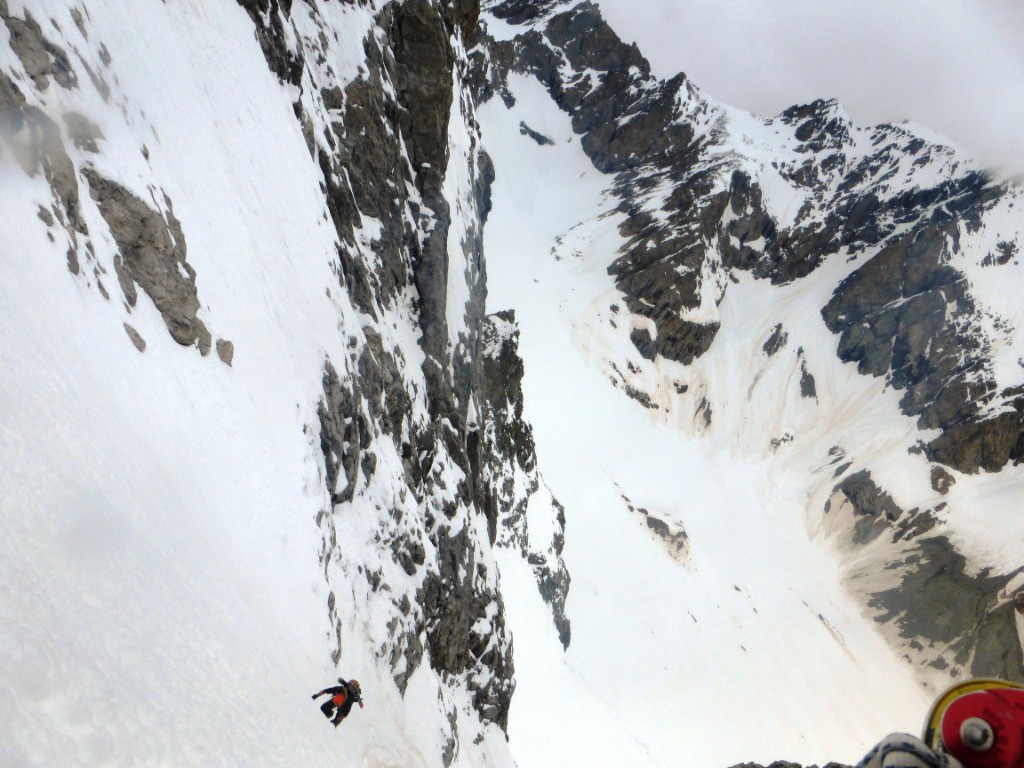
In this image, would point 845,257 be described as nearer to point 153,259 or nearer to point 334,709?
point 153,259

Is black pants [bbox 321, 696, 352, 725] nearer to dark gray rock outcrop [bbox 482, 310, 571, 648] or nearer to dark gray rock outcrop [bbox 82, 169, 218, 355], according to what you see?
dark gray rock outcrop [bbox 82, 169, 218, 355]

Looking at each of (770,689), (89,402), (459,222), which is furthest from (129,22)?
(770,689)

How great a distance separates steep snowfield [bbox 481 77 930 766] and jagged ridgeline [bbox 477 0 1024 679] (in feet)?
14.7

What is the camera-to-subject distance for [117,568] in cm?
677

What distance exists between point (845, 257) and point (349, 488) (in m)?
136

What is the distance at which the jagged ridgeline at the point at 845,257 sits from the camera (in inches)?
3570

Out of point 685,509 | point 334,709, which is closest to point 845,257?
point 685,509

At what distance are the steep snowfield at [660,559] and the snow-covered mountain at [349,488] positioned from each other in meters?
0.49

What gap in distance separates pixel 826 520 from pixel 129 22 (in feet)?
349

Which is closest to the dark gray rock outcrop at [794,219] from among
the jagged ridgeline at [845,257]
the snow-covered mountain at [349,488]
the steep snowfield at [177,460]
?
the jagged ridgeline at [845,257]

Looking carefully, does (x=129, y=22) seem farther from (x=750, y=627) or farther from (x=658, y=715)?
(x=750, y=627)

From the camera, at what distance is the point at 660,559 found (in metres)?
66.7

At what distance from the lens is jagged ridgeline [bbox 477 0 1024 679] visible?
298 ft

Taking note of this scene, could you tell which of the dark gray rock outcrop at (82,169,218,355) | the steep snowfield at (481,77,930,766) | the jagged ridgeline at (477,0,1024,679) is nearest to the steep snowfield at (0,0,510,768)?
the dark gray rock outcrop at (82,169,218,355)
